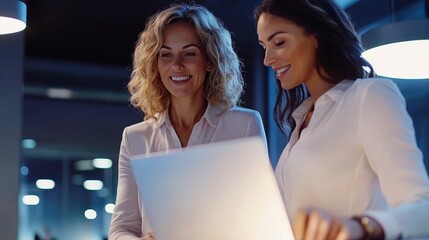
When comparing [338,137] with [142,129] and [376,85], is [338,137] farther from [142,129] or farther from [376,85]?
[142,129]

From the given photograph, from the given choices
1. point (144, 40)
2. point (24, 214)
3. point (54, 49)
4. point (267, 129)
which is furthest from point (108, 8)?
point (144, 40)

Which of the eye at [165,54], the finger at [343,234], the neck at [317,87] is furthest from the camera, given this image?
the eye at [165,54]

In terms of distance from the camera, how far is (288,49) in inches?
60.0

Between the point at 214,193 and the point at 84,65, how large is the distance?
7492mm

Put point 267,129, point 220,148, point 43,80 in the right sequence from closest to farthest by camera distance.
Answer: point 220,148
point 267,129
point 43,80

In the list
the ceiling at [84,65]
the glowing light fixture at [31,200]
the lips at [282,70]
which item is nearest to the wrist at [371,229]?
the lips at [282,70]

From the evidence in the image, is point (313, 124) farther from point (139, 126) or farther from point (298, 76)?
point (139, 126)

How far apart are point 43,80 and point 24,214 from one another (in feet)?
5.38

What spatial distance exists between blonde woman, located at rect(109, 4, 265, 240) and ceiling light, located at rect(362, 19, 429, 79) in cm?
134

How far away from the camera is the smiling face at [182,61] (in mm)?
2053

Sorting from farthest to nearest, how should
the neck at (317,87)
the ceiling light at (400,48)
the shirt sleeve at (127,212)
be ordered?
A: 1. the ceiling light at (400,48)
2. the shirt sleeve at (127,212)
3. the neck at (317,87)

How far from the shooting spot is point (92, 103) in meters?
8.89

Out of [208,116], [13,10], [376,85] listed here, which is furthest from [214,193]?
[13,10]

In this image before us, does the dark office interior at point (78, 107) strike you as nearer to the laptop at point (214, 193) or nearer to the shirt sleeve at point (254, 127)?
the shirt sleeve at point (254, 127)
